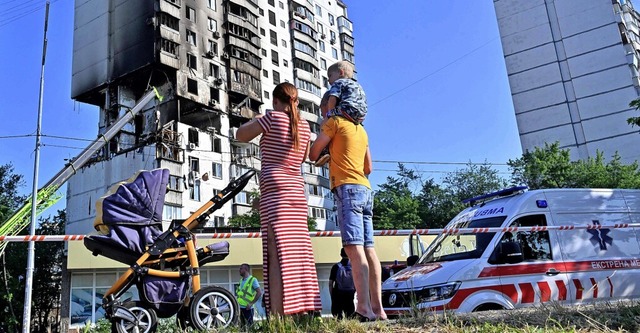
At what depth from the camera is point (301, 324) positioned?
3.54 metres

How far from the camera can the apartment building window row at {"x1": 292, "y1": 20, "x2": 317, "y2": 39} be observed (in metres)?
68.0

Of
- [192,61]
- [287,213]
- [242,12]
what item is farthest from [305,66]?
[287,213]

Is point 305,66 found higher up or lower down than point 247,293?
higher up

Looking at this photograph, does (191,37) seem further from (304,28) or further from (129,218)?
(129,218)

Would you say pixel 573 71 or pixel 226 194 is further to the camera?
pixel 573 71

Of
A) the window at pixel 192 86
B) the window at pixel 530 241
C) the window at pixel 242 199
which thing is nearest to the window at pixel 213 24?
the window at pixel 192 86

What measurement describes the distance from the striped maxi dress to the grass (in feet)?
1.25

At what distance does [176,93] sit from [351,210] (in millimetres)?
46604

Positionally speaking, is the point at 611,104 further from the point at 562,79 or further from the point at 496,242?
the point at 496,242

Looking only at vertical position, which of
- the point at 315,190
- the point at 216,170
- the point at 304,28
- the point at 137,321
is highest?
the point at 304,28

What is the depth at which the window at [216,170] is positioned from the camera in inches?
1967

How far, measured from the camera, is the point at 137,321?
13.6 feet

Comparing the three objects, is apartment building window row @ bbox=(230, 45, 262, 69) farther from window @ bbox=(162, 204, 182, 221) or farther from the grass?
the grass

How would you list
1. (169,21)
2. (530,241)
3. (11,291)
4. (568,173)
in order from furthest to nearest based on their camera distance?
1. (169,21)
2. (568,173)
3. (11,291)
4. (530,241)
